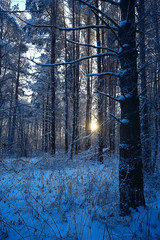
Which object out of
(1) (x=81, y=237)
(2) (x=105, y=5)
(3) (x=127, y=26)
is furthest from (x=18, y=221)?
(2) (x=105, y=5)

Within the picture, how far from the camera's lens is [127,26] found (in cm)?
252

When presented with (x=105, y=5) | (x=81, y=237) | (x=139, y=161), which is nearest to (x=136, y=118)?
(x=139, y=161)

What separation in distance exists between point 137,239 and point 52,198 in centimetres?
187

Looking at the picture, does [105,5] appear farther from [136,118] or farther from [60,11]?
[136,118]

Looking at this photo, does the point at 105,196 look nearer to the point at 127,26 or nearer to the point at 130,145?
the point at 130,145

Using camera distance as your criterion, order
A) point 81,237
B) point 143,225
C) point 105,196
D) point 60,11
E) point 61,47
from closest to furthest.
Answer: point 81,237 → point 143,225 → point 105,196 → point 60,11 → point 61,47

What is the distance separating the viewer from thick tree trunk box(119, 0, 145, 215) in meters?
2.31

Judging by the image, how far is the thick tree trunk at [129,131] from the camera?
2.31 m

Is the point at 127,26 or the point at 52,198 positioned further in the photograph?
the point at 52,198

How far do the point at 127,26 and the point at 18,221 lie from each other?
405 centimetres

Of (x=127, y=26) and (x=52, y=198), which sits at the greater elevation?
(x=127, y=26)

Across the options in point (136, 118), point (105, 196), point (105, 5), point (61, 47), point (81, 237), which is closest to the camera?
point (81, 237)

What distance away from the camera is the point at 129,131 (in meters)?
2.42

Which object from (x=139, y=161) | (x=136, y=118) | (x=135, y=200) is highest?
(x=136, y=118)
